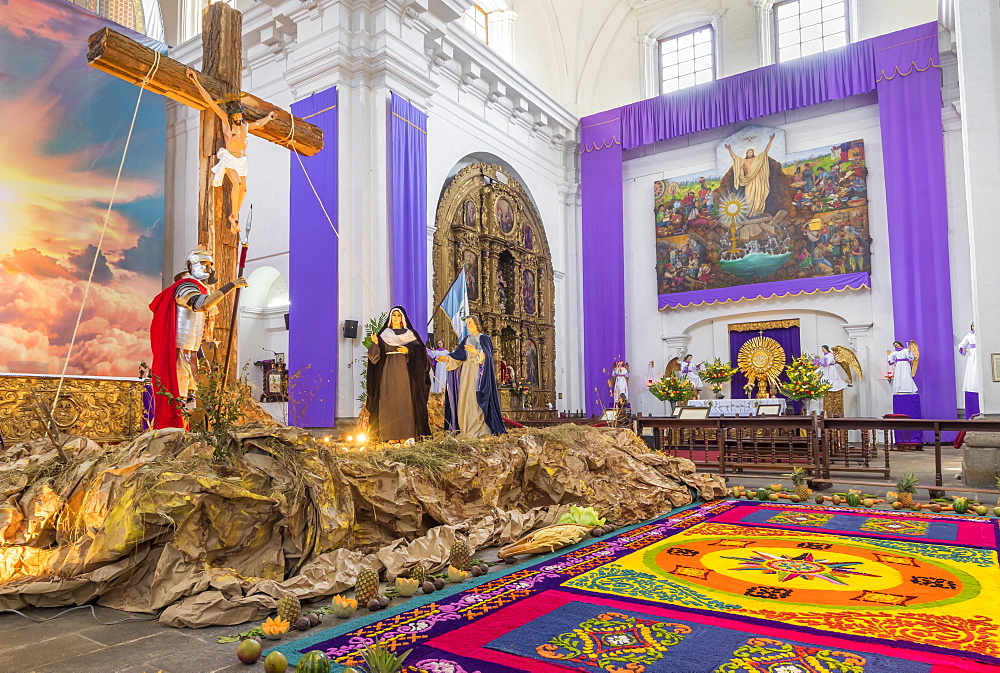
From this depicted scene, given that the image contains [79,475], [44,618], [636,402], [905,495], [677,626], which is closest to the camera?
[677,626]

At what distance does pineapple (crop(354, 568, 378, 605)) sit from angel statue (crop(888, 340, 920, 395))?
13.7 metres

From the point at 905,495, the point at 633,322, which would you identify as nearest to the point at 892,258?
the point at 633,322

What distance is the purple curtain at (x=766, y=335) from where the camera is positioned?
667 inches

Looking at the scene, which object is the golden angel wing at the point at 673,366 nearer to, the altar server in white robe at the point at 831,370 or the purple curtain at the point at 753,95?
the altar server in white robe at the point at 831,370

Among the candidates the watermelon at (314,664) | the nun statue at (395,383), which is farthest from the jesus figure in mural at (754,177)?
the watermelon at (314,664)

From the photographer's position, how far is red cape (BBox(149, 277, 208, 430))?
5.44m

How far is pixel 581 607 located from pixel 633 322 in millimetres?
15616

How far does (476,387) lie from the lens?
8.55 m

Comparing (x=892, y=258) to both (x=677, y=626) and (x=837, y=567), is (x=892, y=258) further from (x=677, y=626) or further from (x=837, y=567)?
(x=677, y=626)

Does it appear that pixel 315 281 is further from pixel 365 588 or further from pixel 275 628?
pixel 275 628

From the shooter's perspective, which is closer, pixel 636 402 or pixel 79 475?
pixel 79 475

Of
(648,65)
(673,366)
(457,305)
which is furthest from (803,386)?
(648,65)

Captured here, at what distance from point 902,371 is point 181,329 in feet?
44.9

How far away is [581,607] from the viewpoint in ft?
11.7
